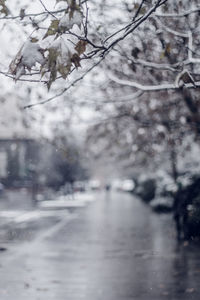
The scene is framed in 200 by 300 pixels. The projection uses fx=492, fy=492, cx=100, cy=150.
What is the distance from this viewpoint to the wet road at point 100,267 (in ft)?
24.8

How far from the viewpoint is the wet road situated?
755 cm

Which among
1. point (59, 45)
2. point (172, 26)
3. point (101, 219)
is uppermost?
point (172, 26)

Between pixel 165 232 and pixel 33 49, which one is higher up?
pixel 33 49

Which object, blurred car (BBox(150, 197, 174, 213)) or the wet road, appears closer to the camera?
the wet road

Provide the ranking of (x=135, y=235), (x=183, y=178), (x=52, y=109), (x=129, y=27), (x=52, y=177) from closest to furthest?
1. (x=129, y=27)
2. (x=52, y=109)
3. (x=135, y=235)
4. (x=183, y=178)
5. (x=52, y=177)

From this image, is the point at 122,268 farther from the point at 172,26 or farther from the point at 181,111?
the point at 181,111

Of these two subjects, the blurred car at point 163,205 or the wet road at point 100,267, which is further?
the blurred car at point 163,205

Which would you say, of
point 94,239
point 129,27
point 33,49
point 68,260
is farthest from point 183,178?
point 33,49

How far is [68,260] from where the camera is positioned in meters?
10.4

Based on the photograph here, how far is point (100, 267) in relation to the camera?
31.4 feet

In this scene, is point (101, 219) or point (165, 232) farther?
point (101, 219)

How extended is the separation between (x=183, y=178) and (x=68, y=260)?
7197 mm

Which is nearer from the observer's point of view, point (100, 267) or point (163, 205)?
point (100, 267)

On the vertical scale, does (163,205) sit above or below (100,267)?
below
